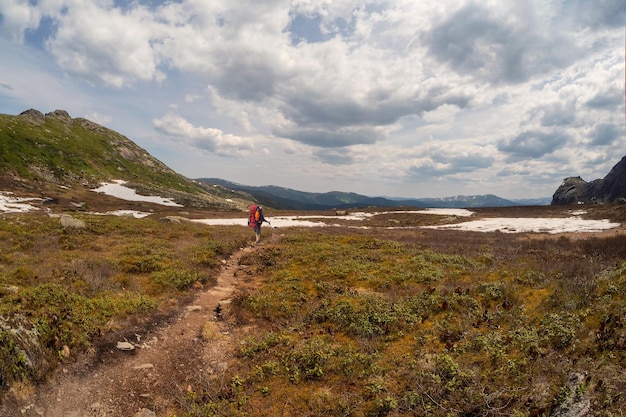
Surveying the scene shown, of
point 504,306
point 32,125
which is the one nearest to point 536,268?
point 504,306

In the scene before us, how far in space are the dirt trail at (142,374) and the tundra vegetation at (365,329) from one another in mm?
454

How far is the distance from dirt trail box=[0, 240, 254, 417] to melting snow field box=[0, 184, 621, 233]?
3397 centimetres

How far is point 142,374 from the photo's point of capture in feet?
28.0

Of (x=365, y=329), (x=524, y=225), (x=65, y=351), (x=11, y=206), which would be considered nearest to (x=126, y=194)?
(x=11, y=206)

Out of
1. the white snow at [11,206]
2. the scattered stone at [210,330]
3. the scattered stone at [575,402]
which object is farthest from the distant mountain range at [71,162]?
the scattered stone at [575,402]

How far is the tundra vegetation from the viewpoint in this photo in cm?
642

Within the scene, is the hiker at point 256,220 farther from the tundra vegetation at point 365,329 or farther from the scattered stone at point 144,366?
the scattered stone at point 144,366

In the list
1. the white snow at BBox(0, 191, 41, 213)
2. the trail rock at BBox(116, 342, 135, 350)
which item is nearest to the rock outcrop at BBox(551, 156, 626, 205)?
the trail rock at BBox(116, 342, 135, 350)

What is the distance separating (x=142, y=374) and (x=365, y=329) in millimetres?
6260

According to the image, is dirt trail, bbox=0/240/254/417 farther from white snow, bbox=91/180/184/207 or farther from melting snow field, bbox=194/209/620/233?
white snow, bbox=91/180/184/207

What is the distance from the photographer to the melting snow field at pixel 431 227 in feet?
140

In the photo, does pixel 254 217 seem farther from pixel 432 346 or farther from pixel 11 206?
pixel 11 206

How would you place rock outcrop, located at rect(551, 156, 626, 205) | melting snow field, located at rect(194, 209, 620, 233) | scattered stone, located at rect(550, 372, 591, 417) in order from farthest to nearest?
1. rock outcrop, located at rect(551, 156, 626, 205)
2. melting snow field, located at rect(194, 209, 620, 233)
3. scattered stone, located at rect(550, 372, 591, 417)

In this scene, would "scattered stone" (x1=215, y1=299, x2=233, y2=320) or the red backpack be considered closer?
"scattered stone" (x1=215, y1=299, x2=233, y2=320)
